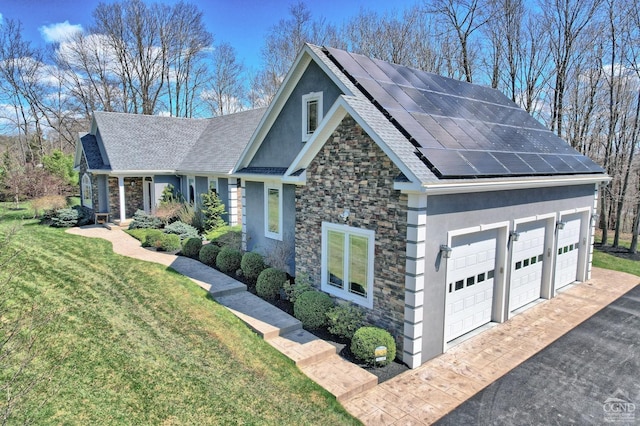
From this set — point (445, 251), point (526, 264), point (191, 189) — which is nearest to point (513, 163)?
point (526, 264)

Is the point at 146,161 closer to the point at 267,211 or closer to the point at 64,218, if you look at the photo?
the point at 64,218

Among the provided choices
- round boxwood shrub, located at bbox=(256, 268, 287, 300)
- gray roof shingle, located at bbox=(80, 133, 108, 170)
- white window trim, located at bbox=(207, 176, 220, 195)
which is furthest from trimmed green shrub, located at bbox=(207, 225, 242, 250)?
gray roof shingle, located at bbox=(80, 133, 108, 170)

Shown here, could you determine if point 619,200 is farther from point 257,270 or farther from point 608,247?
point 257,270

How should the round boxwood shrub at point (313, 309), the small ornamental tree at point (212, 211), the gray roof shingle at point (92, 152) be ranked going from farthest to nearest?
the gray roof shingle at point (92, 152) → the small ornamental tree at point (212, 211) → the round boxwood shrub at point (313, 309)

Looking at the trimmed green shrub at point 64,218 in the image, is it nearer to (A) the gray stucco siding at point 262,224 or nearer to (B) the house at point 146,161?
(B) the house at point 146,161

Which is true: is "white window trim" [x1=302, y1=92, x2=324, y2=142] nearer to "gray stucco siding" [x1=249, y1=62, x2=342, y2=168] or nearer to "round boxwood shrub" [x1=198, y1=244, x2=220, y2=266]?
"gray stucco siding" [x1=249, y1=62, x2=342, y2=168]

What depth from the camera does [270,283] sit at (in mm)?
11414

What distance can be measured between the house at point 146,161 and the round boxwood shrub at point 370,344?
42.9ft

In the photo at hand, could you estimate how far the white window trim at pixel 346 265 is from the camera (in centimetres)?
890

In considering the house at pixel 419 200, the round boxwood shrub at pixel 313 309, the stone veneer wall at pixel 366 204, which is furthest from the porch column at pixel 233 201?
the round boxwood shrub at pixel 313 309

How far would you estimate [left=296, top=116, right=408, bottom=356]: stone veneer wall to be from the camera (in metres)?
8.28

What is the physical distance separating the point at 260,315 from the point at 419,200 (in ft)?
16.9

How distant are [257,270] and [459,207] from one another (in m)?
6.79

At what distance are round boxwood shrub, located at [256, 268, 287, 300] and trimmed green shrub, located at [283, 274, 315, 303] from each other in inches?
13.9
